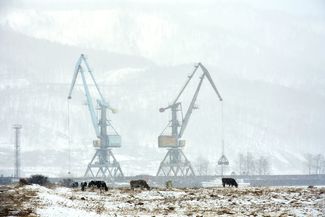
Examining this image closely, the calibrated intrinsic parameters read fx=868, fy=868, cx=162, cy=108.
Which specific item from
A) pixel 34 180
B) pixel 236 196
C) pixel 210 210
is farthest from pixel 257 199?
pixel 34 180

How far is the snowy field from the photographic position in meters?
35.5

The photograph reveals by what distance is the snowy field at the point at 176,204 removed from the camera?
35.5 metres

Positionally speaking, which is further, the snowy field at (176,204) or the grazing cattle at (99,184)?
the grazing cattle at (99,184)

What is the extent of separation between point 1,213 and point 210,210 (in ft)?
30.0

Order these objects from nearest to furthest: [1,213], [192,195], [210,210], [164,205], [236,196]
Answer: [1,213] < [210,210] < [164,205] < [236,196] < [192,195]

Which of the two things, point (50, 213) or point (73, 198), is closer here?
point (50, 213)

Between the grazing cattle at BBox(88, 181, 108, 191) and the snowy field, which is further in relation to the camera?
the grazing cattle at BBox(88, 181, 108, 191)

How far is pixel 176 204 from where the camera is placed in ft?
133

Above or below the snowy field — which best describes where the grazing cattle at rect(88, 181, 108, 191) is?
above

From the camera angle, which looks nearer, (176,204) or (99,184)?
(176,204)

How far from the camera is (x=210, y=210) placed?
37.2 m

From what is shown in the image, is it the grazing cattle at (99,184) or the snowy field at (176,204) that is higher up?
the grazing cattle at (99,184)

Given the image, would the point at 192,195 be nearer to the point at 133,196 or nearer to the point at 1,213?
the point at 133,196

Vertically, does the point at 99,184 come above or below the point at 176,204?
above
